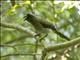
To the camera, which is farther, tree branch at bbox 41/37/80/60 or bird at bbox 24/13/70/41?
bird at bbox 24/13/70/41

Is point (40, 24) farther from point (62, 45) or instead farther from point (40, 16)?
point (62, 45)

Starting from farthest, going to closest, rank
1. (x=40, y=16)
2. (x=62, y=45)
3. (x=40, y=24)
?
1. (x=40, y=16)
2. (x=40, y=24)
3. (x=62, y=45)

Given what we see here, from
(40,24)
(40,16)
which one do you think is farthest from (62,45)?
(40,16)

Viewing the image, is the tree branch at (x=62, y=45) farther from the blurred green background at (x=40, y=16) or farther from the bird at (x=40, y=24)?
the bird at (x=40, y=24)

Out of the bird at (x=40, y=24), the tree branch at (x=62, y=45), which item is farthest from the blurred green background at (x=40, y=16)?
the tree branch at (x=62, y=45)

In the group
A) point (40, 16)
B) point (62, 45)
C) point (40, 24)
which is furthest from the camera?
point (40, 16)

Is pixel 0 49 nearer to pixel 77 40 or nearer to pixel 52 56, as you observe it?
pixel 52 56

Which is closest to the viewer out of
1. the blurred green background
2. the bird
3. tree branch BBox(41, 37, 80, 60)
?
tree branch BBox(41, 37, 80, 60)

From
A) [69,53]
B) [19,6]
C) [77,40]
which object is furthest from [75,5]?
[19,6]

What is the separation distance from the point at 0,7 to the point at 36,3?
65 centimetres

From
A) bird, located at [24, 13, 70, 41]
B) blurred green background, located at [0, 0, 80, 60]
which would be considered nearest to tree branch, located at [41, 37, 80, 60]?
blurred green background, located at [0, 0, 80, 60]

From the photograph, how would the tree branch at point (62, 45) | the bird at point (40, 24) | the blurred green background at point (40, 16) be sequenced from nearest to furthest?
the tree branch at point (62, 45)
the blurred green background at point (40, 16)
the bird at point (40, 24)

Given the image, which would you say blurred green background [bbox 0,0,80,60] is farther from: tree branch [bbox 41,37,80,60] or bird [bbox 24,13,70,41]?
tree branch [bbox 41,37,80,60]

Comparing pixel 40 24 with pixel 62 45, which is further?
pixel 40 24
